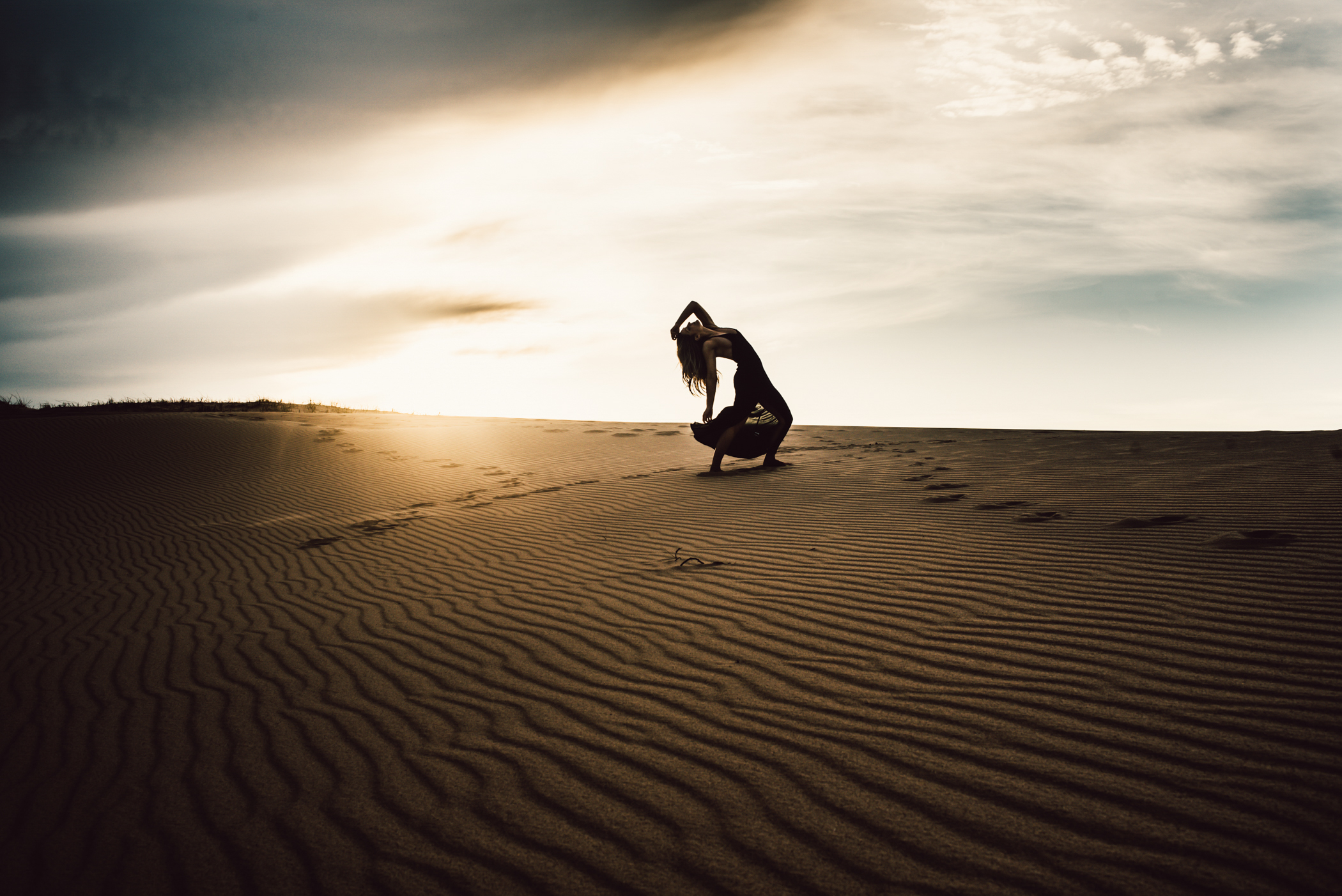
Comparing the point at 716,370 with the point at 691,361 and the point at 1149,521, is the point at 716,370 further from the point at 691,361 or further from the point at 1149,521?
the point at 1149,521

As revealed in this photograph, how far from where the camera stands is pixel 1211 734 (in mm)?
2348

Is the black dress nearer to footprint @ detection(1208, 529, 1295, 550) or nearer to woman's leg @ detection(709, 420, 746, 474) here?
woman's leg @ detection(709, 420, 746, 474)

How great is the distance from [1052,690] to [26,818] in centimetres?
391

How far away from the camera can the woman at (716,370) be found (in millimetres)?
9320

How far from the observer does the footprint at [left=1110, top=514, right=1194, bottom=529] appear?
533 centimetres

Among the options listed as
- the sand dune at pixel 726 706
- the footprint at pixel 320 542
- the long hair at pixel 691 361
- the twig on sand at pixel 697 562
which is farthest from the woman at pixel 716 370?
the footprint at pixel 320 542

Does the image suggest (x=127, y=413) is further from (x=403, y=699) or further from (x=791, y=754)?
(x=791, y=754)

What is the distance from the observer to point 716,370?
932 centimetres

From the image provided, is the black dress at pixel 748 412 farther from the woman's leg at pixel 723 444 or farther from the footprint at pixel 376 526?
the footprint at pixel 376 526

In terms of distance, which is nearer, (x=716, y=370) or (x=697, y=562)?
(x=697, y=562)

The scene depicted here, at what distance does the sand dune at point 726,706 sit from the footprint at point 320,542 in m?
0.65

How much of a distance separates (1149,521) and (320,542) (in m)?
8.16

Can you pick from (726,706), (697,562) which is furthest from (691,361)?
(726,706)

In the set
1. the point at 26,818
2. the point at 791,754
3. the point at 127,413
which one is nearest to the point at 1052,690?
the point at 791,754
